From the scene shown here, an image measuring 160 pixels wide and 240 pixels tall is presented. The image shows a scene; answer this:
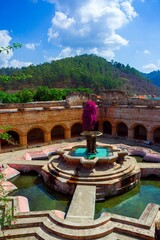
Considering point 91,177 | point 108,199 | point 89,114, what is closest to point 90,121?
point 89,114

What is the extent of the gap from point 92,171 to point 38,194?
9.84ft

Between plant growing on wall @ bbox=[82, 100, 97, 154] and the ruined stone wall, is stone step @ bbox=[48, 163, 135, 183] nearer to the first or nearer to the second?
plant growing on wall @ bbox=[82, 100, 97, 154]

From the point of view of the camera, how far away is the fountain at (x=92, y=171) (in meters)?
10.6

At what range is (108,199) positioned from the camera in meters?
10.4

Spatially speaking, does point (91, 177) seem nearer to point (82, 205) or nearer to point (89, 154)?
point (82, 205)

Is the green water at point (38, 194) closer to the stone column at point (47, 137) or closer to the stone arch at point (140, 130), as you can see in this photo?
the stone column at point (47, 137)

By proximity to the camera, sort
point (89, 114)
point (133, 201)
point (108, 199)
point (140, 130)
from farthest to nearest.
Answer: point (140, 130) < point (89, 114) < point (108, 199) < point (133, 201)

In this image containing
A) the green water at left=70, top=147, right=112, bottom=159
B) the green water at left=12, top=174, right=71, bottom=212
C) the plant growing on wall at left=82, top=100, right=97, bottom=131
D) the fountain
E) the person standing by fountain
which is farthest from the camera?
the plant growing on wall at left=82, top=100, right=97, bottom=131

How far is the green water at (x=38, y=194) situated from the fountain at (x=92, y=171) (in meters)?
0.37

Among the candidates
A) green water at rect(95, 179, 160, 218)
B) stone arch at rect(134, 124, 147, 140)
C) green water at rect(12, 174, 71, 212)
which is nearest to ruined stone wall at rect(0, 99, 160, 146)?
stone arch at rect(134, 124, 147, 140)

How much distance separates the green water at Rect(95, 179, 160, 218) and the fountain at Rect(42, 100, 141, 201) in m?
0.30

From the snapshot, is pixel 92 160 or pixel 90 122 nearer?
pixel 92 160

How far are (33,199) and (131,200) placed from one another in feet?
15.5

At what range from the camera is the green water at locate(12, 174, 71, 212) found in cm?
989
